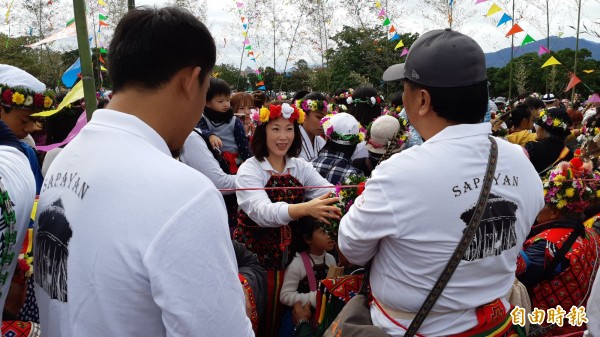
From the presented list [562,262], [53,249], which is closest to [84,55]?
[53,249]

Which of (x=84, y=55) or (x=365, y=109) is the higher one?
(x=84, y=55)

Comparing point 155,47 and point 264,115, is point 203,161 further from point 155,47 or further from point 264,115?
point 155,47

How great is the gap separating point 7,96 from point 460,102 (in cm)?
272

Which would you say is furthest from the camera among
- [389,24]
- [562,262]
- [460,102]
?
[389,24]

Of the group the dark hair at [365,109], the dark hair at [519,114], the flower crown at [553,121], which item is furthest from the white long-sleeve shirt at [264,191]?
the dark hair at [519,114]

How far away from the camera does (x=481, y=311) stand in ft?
5.72

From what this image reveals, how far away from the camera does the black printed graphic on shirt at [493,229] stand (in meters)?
1.65

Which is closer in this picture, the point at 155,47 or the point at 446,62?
the point at 155,47

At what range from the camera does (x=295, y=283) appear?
303 centimetres

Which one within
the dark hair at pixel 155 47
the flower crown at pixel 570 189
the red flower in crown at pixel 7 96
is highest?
the dark hair at pixel 155 47

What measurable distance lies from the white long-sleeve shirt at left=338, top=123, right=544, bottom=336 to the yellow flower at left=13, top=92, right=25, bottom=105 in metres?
2.37

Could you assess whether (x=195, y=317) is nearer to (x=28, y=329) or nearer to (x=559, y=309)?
(x=28, y=329)

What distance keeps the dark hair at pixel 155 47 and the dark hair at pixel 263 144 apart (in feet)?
6.65

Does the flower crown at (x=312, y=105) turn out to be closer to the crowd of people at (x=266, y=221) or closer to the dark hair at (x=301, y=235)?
the crowd of people at (x=266, y=221)
